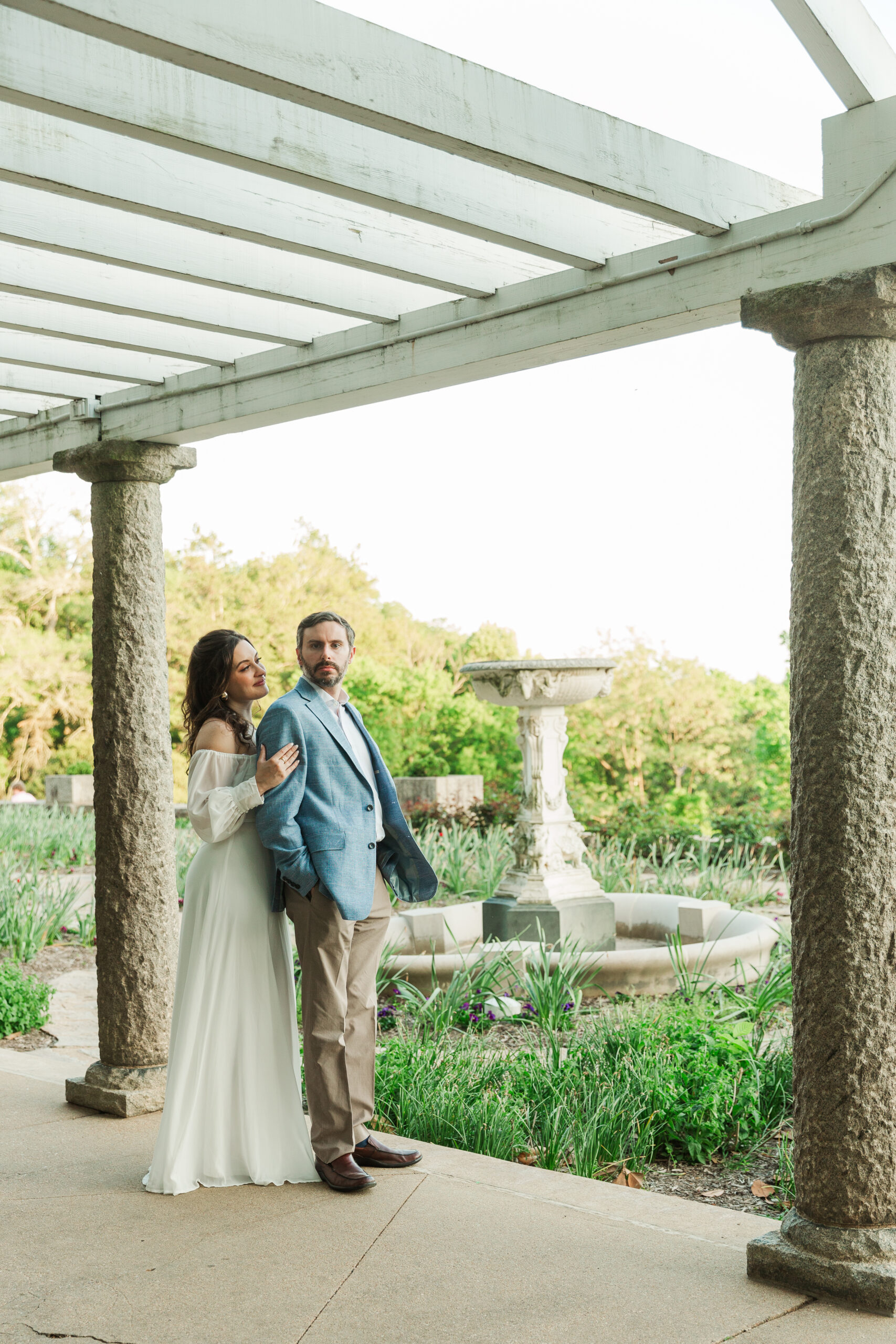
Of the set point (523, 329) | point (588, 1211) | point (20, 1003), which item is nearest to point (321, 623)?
point (523, 329)

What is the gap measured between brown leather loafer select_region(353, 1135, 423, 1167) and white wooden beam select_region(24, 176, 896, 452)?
2.37 meters

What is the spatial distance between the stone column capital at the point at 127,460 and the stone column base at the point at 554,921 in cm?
390

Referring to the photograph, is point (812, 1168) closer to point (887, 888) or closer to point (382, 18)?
point (887, 888)

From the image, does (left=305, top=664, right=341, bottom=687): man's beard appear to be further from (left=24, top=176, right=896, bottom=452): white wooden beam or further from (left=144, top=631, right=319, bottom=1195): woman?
(left=24, top=176, right=896, bottom=452): white wooden beam

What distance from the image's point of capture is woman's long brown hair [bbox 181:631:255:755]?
12.1ft

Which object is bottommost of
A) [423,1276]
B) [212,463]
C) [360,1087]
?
[423,1276]

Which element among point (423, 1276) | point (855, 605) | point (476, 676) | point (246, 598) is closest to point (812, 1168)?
point (423, 1276)

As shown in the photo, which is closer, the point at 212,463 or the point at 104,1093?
the point at 104,1093

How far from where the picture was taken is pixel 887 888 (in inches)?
112

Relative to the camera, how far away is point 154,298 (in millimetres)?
3650

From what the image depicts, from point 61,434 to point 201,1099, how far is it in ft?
8.52

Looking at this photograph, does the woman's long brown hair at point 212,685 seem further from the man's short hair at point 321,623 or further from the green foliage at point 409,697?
the green foliage at point 409,697

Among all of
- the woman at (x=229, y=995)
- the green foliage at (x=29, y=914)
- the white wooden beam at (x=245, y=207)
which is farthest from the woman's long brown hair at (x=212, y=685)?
the green foliage at (x=29, y=914)

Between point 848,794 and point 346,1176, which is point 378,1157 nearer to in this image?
point 346,1176
